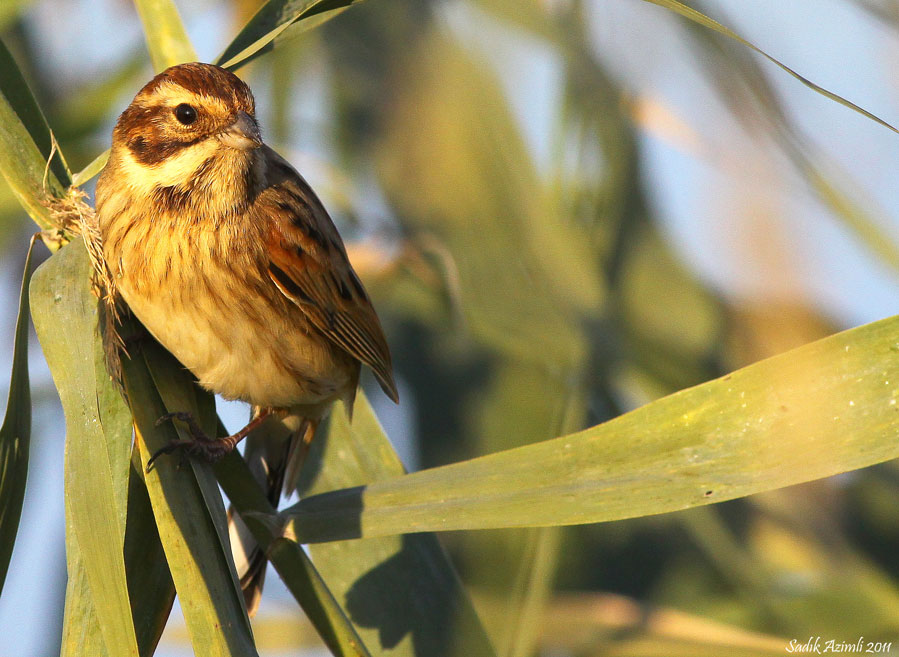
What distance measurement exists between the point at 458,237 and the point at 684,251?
87 centimetres

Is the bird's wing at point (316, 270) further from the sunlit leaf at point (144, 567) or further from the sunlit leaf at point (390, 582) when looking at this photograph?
the sunlit leaf at point (144, 567)

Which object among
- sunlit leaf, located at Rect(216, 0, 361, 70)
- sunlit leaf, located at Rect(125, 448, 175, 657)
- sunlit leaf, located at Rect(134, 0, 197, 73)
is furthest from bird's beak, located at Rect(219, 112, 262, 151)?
sunlit leaf, located at Rect(125, 448, 175, 657)

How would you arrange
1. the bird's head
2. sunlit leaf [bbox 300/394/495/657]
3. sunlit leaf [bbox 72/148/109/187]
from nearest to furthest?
sunlit leaf [bbox 300/394/495/657], sunlit leaf [bbox 72/148/109/187], the bird's head

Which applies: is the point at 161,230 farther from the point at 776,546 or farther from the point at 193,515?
the point at 776,546

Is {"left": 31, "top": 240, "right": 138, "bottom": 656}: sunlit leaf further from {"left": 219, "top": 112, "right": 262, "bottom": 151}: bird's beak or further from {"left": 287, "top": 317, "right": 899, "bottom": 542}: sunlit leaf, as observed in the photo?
{"left": 219, "top": 112, "right": 262, "bottom": 151}: bird's beak

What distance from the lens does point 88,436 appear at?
5.00 ft

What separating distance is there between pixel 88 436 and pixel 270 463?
1.21 m

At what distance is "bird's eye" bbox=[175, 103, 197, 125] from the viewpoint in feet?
7.50

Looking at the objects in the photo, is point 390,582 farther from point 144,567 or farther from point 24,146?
point 24,146

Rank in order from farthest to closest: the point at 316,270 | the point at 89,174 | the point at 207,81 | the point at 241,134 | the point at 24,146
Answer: the point at 316,270
the point at 241,134
the point at 207,81
the point at 89,174
the point at 24,146

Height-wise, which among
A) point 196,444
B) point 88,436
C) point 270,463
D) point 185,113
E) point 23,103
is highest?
point 185,113

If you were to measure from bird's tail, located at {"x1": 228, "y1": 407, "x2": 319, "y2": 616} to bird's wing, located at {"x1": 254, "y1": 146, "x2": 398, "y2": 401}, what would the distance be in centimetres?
26

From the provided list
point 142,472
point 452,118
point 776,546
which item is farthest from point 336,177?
point 776,546

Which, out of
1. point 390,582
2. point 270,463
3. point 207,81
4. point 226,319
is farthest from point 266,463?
point 207,81
